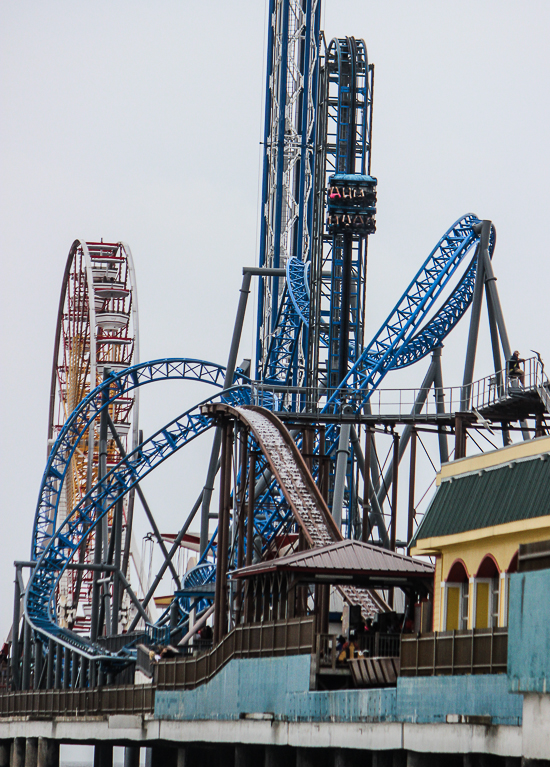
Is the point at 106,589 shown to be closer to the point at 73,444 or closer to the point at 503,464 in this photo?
the point at 73,444

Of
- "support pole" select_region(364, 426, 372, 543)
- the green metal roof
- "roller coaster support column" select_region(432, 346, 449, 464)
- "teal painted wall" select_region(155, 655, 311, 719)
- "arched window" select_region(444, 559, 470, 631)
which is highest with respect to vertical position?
"roller coaster support column" select_region(432, 346, 449, 464)

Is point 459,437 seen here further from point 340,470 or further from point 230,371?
point 230,371

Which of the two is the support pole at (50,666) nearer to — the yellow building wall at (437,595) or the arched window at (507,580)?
the yellow building wall at (437,595)

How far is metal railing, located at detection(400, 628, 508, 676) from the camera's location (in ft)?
58.4

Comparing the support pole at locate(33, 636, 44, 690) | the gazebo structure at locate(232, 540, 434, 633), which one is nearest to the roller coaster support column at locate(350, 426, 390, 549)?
the support pole at locate(33, 636, 44, 690)

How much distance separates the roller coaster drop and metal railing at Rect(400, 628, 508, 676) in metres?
10.2

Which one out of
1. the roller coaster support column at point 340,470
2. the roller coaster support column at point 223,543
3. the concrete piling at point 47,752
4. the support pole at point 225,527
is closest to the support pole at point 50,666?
the concrete piling at point 47,752

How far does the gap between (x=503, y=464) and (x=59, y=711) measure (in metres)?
16.5

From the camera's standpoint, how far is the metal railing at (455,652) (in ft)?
58.4

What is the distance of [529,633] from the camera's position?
16.1m

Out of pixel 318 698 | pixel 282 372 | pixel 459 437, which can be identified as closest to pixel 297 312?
pixel 282 372

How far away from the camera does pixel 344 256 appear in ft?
143

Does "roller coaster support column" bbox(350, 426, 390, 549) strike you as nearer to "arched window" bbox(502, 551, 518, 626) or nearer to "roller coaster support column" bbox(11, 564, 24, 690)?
"roller coaster support column" bbox(11, 564, 24, 690)

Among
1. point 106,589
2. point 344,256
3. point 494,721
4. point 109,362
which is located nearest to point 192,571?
point 106,589
